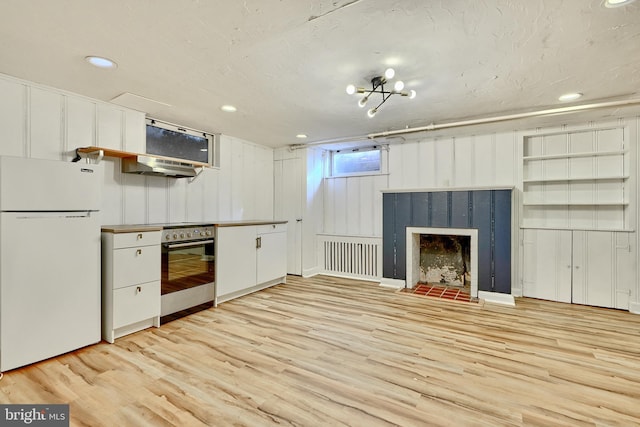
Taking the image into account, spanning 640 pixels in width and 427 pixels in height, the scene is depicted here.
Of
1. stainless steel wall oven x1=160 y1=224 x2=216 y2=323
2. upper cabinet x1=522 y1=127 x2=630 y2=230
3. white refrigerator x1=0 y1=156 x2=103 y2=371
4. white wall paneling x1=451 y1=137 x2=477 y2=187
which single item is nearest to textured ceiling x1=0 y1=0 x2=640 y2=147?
white refrigerator x1=0 y1=156 x2=103 y2=371

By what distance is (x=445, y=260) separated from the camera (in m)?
4.74

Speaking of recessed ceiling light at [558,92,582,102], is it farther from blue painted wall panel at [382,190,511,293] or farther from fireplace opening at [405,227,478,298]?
fireplace opening at [405,227,478,298]

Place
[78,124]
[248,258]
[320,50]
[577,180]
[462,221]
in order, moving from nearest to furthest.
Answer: [320,50] → [78,124] → [577,180] → [248,258] → [462,221]


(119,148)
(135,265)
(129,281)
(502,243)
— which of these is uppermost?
(119,148)

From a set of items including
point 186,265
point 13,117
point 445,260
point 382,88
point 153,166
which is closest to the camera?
point 13,117

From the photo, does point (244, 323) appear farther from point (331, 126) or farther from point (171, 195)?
point (331, 126)

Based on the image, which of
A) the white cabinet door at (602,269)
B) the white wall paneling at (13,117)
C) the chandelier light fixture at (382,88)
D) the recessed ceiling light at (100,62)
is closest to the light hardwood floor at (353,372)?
the white cabinet door at (602,269)

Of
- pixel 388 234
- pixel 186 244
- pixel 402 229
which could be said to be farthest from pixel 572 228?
pixel 186 244

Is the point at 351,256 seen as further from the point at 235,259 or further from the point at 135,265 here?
the point at 135,265

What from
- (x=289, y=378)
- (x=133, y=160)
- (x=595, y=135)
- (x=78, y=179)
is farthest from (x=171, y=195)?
(x=595, y=135)

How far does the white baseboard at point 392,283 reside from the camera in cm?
461

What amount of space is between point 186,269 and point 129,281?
1.98 feet

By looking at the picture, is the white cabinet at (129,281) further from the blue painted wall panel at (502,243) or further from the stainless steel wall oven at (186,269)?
the blue painted wall panel at (502,243)

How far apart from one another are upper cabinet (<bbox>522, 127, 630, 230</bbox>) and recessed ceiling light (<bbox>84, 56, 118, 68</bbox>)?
4.84 meters
